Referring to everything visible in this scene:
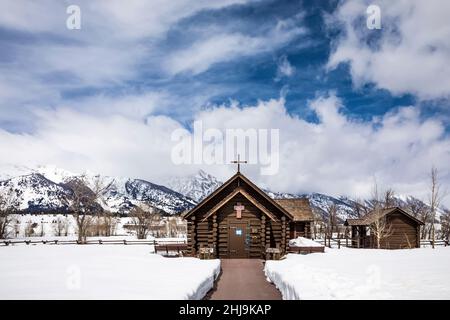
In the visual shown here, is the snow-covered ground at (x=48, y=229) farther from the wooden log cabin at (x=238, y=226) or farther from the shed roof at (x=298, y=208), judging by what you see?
the wooden log cabin at (x=238, y=226)

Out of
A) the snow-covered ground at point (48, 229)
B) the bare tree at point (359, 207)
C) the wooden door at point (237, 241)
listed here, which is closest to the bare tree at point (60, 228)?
the snow-covered ground at point (48, 229)

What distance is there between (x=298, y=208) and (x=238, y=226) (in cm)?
2084

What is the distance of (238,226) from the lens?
3059 cm

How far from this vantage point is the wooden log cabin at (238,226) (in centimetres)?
3020

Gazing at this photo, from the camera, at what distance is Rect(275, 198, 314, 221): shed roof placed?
156ft

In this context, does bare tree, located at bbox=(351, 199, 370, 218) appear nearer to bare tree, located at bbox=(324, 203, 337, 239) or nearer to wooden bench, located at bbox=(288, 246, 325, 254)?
Answer: bare tree, located at bbox=(324, 203, 337, 239)

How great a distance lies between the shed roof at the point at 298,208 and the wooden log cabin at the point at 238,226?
16832 millimetres

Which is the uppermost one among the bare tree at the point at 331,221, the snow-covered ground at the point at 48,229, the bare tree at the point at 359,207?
the bare tree at the point at 359,207

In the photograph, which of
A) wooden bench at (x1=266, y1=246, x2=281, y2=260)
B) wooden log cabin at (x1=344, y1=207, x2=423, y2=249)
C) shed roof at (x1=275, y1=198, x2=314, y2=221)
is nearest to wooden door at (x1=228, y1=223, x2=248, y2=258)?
wooden bench at (x1=266, y1=246, x2=281, y2=260)

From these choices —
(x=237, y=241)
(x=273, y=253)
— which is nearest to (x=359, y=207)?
(x=237, y=241)

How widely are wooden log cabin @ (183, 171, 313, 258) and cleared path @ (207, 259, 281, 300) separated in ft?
13.2

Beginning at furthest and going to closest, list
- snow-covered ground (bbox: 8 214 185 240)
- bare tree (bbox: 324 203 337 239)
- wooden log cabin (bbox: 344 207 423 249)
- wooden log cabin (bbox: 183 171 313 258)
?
snow-covered ground (bbox: 8 214 185 240) → bare tree (bbox: 324 203 337 239) → wooden log cabin (bbox: 344 207 423 249) → wooden log cabin (bbox: 183 171 313 258)

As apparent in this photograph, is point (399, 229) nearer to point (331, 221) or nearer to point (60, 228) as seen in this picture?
point (331, 221)
